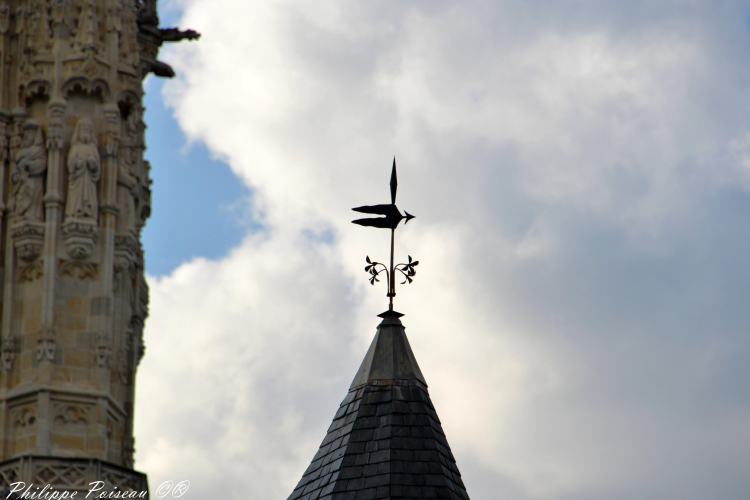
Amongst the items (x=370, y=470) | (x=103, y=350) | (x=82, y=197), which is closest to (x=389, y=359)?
(x=370, y=470)

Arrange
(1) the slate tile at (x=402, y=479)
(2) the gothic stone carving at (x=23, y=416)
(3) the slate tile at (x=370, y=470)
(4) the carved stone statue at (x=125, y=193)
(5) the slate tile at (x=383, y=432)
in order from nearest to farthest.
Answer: (1) the slate tile at (x=402, y=479) → (3) the slate tile at (x=370, y=470) → (5) the slate tile at (x=383, y=432) → (2) the gothic stone carving at (x=23, y=416) → (4) the carved stone statue at (x=125, y=193)

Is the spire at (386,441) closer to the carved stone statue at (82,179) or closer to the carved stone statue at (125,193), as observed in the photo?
the carved stone statue at (82,179)

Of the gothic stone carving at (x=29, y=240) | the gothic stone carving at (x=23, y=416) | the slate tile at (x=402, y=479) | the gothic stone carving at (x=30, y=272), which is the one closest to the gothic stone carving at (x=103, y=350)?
the gothic stone carving at (x=23, y=416)

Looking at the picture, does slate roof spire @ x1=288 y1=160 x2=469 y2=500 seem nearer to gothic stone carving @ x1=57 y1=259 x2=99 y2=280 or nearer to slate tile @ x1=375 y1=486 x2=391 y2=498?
slate tile @ x1=375 y1=486 x2=391 y2=498

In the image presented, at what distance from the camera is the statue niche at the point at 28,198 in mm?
26125

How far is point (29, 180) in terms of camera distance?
26.4m

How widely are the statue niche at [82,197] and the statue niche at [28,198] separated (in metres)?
0.45

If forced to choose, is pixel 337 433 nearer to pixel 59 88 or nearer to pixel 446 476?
pixel 446 476

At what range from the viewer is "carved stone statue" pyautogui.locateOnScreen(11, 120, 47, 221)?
1038 inches

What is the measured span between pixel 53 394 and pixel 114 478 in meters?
1.68

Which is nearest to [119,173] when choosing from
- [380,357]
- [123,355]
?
[123,355]

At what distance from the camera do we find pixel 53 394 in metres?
25.3

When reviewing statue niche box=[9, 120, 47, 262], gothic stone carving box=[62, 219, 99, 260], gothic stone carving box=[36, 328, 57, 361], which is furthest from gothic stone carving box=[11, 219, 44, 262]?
gothic stone carving box=[36, 328, 57, 361]

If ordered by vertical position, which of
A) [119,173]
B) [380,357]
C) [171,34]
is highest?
[171,34]
